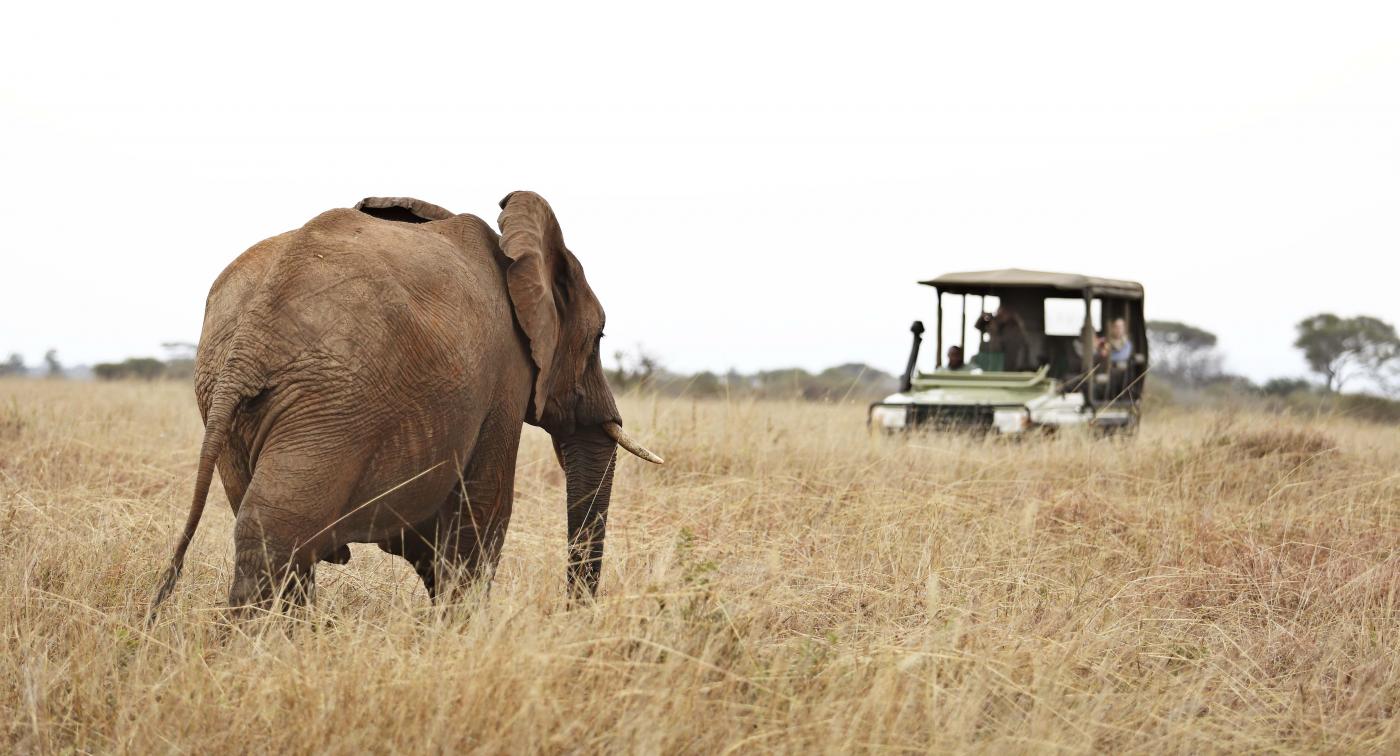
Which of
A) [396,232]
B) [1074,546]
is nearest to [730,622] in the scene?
[396,232]

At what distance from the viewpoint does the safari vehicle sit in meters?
13.8

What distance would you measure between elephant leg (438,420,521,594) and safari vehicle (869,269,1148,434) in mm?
8660

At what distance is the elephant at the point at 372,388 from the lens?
13.5 feet

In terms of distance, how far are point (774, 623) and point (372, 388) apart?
170 cm

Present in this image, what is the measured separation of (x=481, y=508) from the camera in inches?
203

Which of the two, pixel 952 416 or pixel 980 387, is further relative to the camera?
pixel 980 387

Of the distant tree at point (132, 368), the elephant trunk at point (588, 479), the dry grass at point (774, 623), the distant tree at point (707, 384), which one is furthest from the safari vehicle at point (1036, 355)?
the distant tree at point (132, 368)

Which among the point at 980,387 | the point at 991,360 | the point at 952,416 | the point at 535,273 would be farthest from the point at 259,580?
the point at 991,360

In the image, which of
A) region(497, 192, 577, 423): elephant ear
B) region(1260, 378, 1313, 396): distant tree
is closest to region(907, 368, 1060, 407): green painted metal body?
region(497, 192, 577, 423): elephant ear

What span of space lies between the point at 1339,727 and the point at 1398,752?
0.28 metres

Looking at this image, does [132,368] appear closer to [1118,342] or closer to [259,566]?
[1118,342]

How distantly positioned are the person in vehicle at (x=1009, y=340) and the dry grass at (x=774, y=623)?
4883mm

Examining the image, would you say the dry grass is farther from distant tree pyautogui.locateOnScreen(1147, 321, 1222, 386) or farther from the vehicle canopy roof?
distant tree pyautogui.locateOnScreen(1147, 321, 1222, 386)

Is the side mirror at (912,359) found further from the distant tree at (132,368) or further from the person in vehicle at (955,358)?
the distant tree at (132,368)
